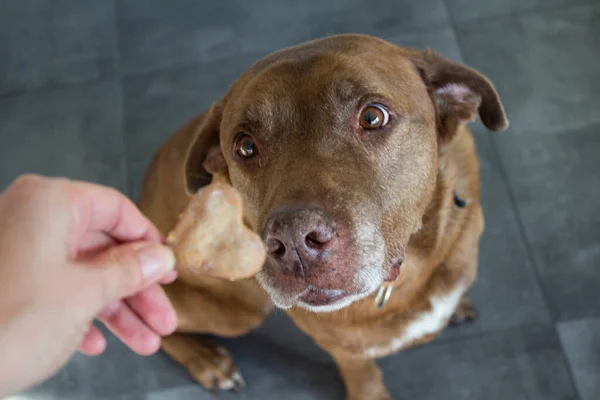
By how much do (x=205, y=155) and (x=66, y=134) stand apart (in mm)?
1980

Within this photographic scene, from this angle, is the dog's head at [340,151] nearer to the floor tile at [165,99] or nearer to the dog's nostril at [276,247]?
the dog's nostril at [276,247]

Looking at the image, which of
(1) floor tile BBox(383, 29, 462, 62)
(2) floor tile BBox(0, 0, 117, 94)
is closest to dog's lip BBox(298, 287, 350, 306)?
(1) floor tile BBox(383, 29, 462, 62)

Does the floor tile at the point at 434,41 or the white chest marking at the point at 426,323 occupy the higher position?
the floor tile at the point at 434,41

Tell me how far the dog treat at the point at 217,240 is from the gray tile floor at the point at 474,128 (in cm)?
152

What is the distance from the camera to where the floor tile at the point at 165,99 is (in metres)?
3.74

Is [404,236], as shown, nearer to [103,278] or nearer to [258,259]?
[258,259]

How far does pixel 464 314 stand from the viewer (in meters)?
2.95

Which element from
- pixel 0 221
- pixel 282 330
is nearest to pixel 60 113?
pixel 282 330

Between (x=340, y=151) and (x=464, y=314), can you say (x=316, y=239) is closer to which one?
(x=340, y=151)

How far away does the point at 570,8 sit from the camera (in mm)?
3695

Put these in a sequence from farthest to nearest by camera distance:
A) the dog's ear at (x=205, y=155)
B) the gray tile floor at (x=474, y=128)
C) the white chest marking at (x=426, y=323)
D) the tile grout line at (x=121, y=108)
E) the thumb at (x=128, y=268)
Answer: the tile grout line at (x=121, y=108) → the gray tile floor at (x=474, y=128) → the white chest marking at (x=426, y=323) → the dog's ear at (x=205, y=155) → the thumb at (x=128, y=268)

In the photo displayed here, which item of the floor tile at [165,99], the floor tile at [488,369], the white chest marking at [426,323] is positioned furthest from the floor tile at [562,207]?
the floor tile at [165,99]

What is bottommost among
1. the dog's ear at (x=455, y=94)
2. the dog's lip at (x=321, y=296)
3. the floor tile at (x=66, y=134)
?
the floor tile at (x=66, y=134)

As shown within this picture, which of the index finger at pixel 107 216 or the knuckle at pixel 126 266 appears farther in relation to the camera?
the index finger at pixel 107 216
